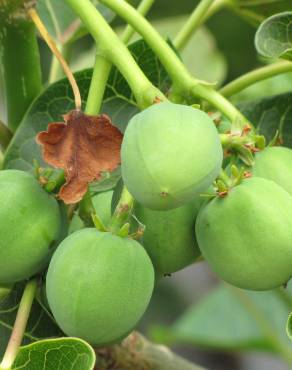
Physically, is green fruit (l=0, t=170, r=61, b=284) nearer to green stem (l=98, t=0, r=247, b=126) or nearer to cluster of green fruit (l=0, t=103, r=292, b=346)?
cluster of green fruit (l=0, t=103, r=292, b=346)

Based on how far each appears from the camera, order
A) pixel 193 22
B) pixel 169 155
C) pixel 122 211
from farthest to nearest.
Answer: pixel 193 22 < pixel 122 211 < pixel 169 155

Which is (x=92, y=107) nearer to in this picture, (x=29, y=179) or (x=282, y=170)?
(x=29, y=179)

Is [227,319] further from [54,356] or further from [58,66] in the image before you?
[54,356]

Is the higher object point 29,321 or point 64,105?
point 64,105

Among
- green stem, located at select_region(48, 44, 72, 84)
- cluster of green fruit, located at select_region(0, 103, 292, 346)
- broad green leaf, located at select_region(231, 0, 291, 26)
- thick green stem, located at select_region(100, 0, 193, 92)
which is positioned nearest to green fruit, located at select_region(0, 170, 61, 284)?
cluster of green fruit, located at select_region(0, 103, 292, 346)

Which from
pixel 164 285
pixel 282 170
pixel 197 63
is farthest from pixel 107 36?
pixel 164 285

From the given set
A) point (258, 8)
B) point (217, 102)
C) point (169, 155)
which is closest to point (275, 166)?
point (217, 102)
